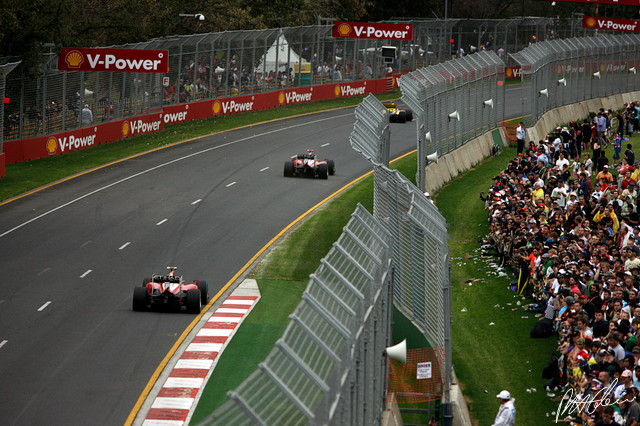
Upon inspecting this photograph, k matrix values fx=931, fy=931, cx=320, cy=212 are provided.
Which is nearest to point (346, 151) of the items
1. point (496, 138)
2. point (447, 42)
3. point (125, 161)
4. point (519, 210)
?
point (496, 138)

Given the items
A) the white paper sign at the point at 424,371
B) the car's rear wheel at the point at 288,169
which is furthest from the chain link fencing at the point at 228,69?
the white paper sign at the point at 424,371

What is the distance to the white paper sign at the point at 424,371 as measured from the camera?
41.0 ft

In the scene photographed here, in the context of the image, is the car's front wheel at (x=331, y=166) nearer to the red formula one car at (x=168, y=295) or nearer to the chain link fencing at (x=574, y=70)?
the chain link fencing at (x=574, y=70)

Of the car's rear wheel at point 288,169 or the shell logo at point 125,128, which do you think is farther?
the shell logo at point 125,128

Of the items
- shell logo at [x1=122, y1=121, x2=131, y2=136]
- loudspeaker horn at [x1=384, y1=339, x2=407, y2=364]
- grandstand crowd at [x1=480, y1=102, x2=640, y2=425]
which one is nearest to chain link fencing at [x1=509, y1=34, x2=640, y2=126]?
grandstand crowd at [x1=480, y1=102, x2=640, y2=425]

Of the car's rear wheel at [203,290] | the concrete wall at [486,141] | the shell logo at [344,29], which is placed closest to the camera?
the car's rear wheel at [203,290]

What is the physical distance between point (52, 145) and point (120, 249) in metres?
13.1

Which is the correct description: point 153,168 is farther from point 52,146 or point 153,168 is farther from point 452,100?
point 452,100

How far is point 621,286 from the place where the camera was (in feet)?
49.2

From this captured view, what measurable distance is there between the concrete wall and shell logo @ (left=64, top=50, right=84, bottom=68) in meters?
14.0

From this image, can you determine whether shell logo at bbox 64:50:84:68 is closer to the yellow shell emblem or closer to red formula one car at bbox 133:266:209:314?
the yellow shell emblem

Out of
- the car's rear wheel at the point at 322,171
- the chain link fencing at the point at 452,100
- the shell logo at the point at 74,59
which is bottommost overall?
the car's rear wheel at the point at 322,171

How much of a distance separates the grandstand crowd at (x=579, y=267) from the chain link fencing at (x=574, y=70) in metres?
10.4

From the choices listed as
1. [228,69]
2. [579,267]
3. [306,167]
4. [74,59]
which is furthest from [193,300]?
[228,69]
